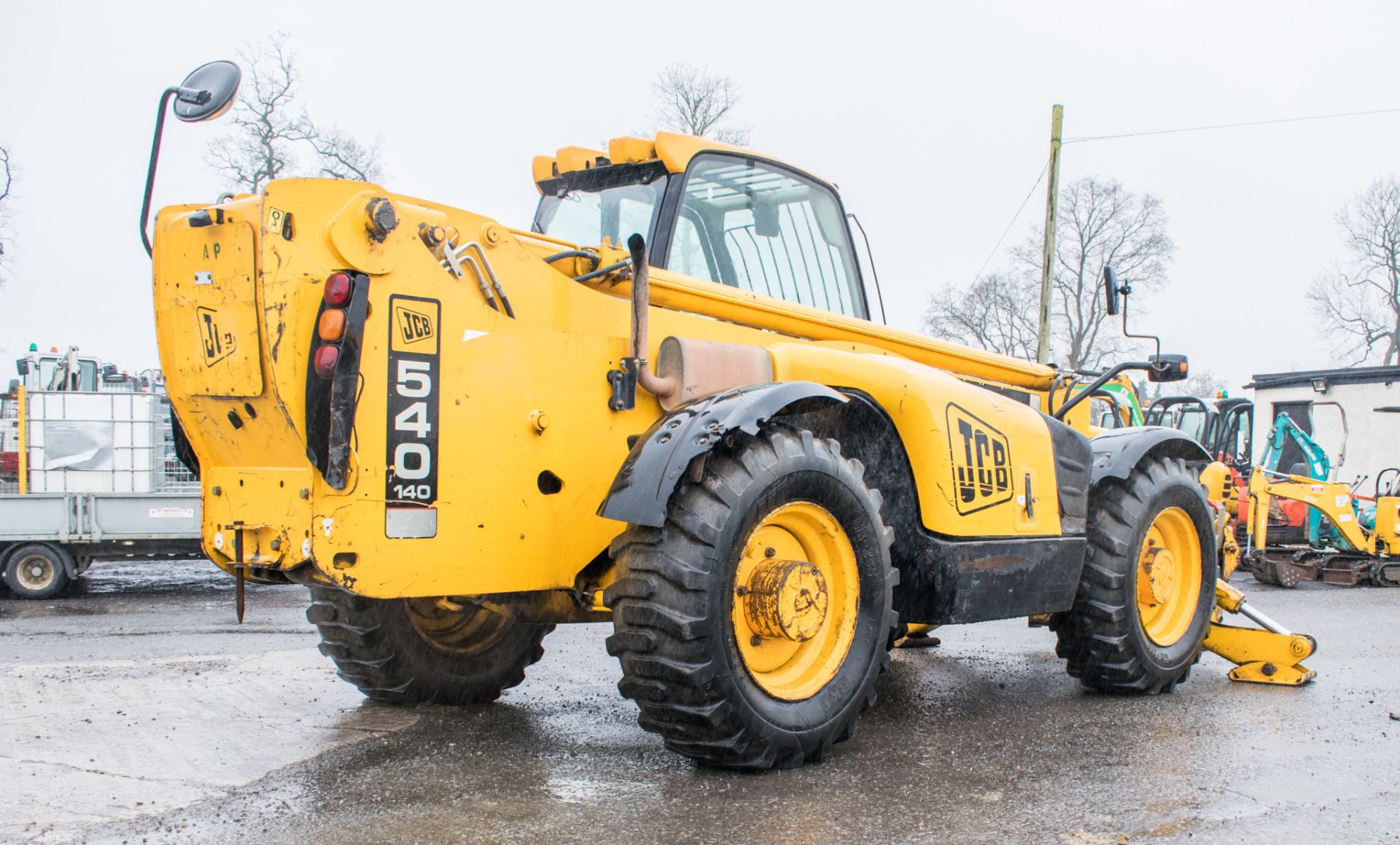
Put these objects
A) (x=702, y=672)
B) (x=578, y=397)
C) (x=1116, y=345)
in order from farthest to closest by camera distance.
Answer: (x=1116, y=345)
(x=578, y=397)
(x=702, y=672)

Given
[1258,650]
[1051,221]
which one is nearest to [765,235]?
[1258,650]

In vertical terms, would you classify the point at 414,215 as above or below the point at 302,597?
above

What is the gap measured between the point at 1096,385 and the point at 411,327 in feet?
13.4

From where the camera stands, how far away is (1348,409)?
27328 mm

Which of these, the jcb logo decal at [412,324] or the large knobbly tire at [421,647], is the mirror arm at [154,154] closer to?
the jcb logo decal at [412,324]

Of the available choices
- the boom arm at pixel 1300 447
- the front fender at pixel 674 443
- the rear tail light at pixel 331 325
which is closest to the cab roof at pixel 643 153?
the front fender at pixel 674 443

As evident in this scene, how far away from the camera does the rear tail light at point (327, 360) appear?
12.5 ft

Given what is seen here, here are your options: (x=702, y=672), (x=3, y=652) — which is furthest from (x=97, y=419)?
(x=702, y=672)

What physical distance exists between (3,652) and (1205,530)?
298 inches

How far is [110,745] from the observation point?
190 inches

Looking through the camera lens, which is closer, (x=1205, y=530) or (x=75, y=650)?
(x=1205, y=530)

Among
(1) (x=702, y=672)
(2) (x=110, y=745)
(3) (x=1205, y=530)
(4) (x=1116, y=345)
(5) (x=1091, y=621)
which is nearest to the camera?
(1) (x=702, y=672)

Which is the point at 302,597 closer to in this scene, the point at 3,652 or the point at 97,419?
the point at 97,419

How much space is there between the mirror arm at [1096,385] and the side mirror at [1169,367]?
0.09 meters
